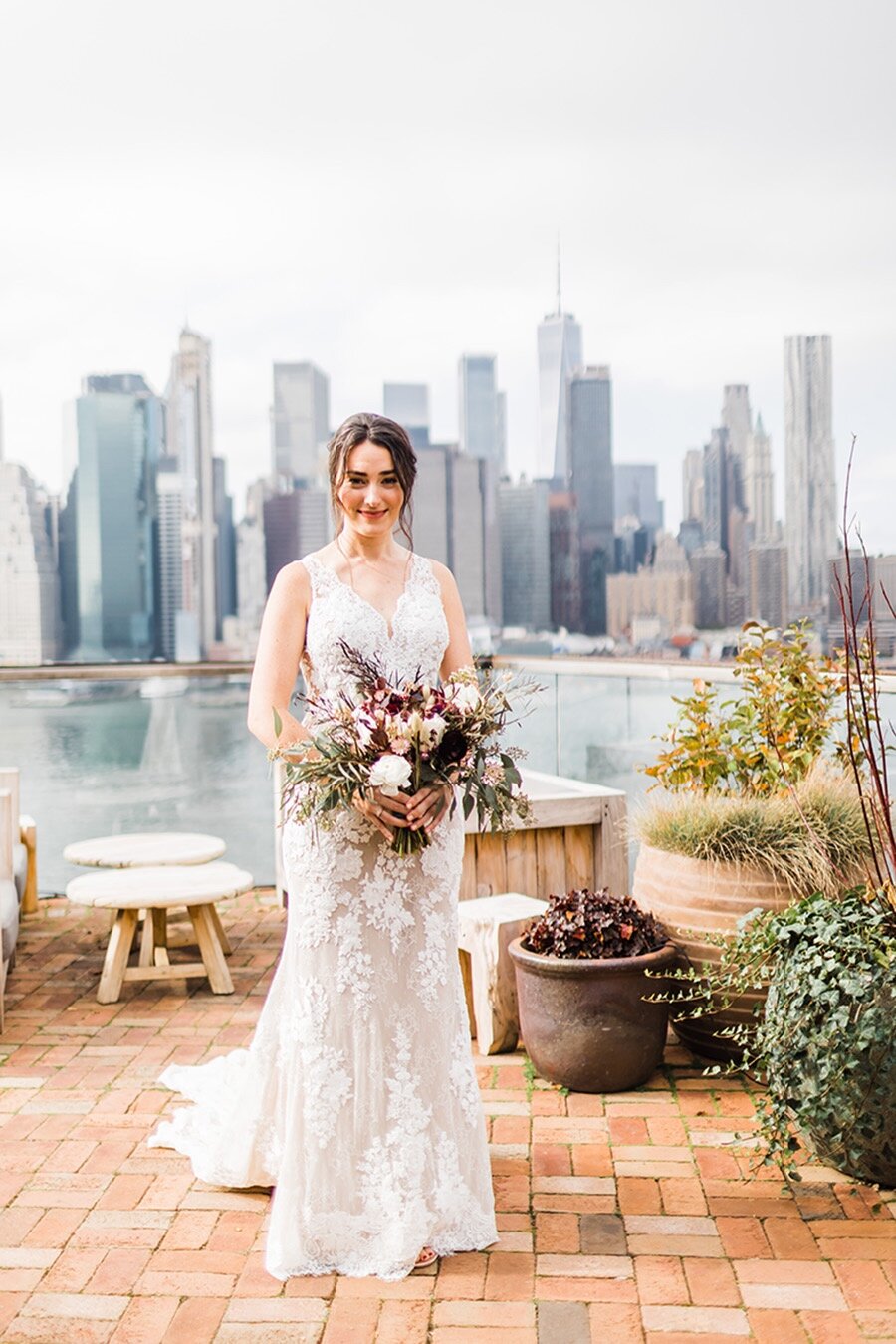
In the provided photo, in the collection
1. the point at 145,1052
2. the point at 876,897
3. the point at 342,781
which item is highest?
the point at 342,781

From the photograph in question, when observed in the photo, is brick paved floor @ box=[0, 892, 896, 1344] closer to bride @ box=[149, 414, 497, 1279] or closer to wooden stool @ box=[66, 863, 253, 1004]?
bride @ box=[149, 414, 497, 1279]

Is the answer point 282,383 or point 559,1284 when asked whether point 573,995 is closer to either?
point 559,1284

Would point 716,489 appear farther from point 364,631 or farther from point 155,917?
point 364,631

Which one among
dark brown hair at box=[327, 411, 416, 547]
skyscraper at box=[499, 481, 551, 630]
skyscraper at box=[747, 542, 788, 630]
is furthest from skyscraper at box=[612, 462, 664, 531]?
dark brown hair at box=[327, 411, 416, 547]

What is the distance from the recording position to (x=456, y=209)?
1181 inches

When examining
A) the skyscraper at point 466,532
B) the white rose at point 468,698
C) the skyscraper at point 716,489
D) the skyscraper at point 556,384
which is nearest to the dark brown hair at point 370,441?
the white rose at point 468,698

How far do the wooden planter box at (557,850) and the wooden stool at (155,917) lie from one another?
0.90 metres

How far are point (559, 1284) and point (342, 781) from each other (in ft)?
3.35

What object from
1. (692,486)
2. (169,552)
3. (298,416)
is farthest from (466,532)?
(298,416)

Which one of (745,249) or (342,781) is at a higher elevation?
(745,249)

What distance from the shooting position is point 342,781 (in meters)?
2.42

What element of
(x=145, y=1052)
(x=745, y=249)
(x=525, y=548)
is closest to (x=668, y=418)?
(x=745, y=249)

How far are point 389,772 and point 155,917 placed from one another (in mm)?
2661

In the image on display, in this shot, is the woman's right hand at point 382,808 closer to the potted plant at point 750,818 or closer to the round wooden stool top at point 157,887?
the potted plant at point 750,818
